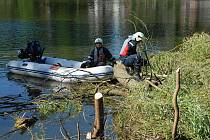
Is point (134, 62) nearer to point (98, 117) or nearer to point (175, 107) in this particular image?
point (98, 117)

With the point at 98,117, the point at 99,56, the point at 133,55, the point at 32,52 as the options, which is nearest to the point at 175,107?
the point at 98,117

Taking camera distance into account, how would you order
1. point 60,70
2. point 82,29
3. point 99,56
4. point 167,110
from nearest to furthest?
point 167,110, point 99,56, point 60,70, point 82,29

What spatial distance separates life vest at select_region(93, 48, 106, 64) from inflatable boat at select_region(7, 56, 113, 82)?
1.63ft

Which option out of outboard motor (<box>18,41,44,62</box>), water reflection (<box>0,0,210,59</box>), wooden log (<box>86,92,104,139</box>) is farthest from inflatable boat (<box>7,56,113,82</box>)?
wooden log (<box>86,92,104,139</box>)

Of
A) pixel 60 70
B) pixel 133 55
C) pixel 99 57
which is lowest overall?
pixel 60 70

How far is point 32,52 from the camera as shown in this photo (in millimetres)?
18969

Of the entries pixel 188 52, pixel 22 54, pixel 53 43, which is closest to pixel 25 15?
pixel 53 43

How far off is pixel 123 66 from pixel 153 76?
1.83 metres

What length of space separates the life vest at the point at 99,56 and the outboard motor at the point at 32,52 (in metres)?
2.86

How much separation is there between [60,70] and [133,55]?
3827 mm

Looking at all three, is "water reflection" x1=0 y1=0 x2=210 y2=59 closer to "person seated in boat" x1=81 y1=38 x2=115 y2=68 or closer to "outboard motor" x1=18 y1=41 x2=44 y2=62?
"outboard motor" x1=18 y1=41 x2=44 y2=62

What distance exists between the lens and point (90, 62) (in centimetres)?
1711

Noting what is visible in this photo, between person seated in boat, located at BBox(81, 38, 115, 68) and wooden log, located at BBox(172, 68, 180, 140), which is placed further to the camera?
person seated in boat, located at BBox(81, 38, 115, 68)

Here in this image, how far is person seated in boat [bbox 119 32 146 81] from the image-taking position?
14.0m
